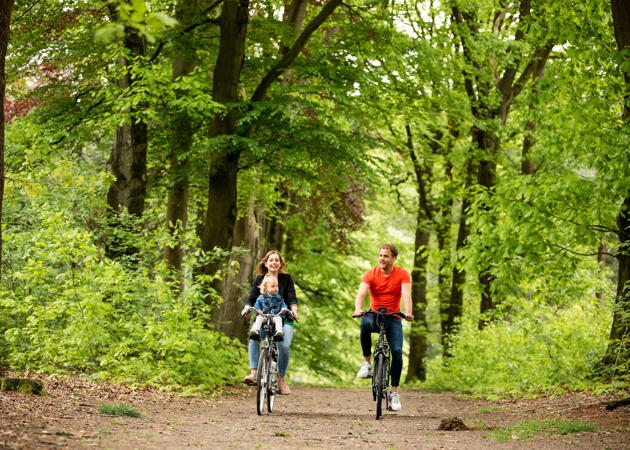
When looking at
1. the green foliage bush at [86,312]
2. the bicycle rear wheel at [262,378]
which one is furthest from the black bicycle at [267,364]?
the green foliage bush at [86,312]

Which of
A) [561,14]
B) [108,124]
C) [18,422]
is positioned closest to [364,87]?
[561,14]

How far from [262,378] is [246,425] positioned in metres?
1.16

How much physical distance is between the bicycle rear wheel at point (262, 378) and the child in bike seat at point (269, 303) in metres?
0.32

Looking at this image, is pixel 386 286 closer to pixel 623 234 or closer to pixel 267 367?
pixel 267 367

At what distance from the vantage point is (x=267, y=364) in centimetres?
1052

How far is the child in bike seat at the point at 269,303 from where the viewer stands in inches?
421

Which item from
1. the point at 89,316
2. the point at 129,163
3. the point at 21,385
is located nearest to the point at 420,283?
the point at 129,163

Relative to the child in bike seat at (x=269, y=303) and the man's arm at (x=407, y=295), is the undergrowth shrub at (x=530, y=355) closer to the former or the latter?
the man's arm at (x=407, y=295)

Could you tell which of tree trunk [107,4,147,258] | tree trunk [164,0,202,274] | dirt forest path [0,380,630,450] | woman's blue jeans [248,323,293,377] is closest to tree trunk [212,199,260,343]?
tree trunk [164,0,202,274]

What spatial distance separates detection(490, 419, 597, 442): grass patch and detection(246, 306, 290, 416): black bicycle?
2983 millimetres

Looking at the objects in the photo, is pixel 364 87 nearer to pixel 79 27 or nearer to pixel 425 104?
pixel 425 104

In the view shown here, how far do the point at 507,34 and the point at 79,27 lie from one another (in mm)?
11802

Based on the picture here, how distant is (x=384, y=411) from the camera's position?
1209 cm

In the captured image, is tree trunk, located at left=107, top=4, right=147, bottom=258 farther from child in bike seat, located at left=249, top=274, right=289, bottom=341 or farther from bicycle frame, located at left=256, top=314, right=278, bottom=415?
bicycle frame, located at left=256, top=314, right=278, bottom=415
